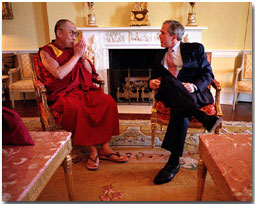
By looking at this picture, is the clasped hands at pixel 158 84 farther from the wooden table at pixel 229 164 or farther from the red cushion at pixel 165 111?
the wooden table at pixel 229 164

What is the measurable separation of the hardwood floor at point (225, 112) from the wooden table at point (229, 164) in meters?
1.92

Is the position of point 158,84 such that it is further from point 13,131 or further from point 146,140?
point 13,131

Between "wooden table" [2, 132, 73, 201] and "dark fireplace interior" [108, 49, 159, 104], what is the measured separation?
105 inches

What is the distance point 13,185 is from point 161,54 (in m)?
1.75

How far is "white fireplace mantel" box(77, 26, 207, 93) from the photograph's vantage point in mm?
3625

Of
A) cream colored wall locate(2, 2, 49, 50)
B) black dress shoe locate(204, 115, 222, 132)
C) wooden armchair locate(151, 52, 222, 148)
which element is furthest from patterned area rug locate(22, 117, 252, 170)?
cream colored wall locate(2, 2, 49, 50)

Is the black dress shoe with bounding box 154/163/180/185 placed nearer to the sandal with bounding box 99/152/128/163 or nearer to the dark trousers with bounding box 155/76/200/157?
the dark trousers with bounding box 155/76/200/157

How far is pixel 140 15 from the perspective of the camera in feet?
11.8

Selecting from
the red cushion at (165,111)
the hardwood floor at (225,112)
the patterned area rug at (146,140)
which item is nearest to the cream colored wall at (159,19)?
the hardwood floor at (225,112)

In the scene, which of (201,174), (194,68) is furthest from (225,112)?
(201,174)

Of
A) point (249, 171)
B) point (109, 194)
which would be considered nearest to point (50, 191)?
point (109, 194)

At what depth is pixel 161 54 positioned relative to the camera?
2146 mm

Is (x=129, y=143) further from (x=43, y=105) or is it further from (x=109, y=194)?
(x=43, y=105)

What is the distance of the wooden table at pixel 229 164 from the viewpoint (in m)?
0.85
